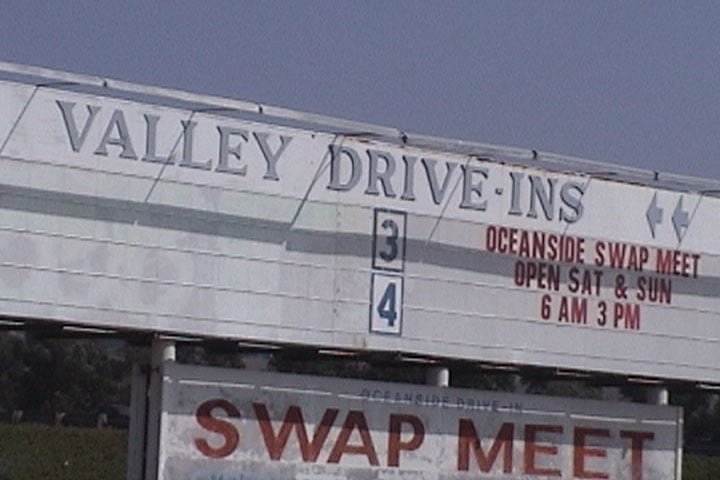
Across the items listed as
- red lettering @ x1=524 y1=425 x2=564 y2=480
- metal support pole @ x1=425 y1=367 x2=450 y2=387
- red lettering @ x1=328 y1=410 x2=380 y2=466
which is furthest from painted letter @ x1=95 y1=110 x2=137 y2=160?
red lettering @ x1=524 y1=425 x2=564 y2=480

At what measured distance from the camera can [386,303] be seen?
2081 cm

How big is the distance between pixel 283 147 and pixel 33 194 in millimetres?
2814

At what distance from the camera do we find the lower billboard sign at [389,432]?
1978cm

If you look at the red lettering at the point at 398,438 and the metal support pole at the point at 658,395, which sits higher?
the metal support pole at the point at 658,395

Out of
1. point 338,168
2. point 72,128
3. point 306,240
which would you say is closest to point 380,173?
point 338,168

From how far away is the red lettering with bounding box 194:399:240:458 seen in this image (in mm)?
19766

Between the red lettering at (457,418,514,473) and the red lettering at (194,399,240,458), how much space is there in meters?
2.75

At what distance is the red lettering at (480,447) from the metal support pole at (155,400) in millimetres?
3595

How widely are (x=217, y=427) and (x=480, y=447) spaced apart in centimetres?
327

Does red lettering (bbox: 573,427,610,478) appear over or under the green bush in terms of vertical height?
under

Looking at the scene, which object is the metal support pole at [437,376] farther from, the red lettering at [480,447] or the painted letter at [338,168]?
the painted letter at [338,168]

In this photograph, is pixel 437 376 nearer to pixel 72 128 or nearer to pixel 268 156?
pixel 268 156

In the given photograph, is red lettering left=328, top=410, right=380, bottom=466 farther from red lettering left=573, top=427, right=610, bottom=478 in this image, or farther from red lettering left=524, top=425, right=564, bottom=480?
red lettering left=573, top=427, right=610, bottom=478

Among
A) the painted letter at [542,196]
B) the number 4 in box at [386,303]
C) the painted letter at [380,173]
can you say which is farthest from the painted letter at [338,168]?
the painted letter at [542,196]
